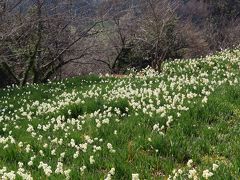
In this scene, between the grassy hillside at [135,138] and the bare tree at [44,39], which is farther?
the bare tree at [44,39]

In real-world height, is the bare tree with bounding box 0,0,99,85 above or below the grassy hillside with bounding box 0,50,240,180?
above

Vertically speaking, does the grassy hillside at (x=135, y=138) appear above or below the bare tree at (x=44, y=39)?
below

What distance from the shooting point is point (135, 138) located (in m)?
7.10

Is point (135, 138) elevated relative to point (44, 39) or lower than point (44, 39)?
lower

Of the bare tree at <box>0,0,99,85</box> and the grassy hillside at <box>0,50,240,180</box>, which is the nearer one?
the grassy hillside at <box>0,50,240,180</box>

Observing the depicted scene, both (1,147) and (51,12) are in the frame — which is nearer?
(1,147)

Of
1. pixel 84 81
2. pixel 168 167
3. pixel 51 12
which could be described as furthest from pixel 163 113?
pixel 51 12

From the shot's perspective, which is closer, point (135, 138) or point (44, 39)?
point (135, 138)

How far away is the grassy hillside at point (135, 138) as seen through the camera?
5.69m

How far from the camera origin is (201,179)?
4824 millimetres

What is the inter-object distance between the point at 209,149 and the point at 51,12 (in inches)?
650

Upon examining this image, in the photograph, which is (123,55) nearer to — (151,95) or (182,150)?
(151,95)

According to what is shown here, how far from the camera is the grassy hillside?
5.69 meters

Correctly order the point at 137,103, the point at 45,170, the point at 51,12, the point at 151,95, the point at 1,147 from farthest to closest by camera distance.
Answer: the point at 51,12
the point at 151,95
the point at 137,103
the point at 1,147
the point at 45,170
